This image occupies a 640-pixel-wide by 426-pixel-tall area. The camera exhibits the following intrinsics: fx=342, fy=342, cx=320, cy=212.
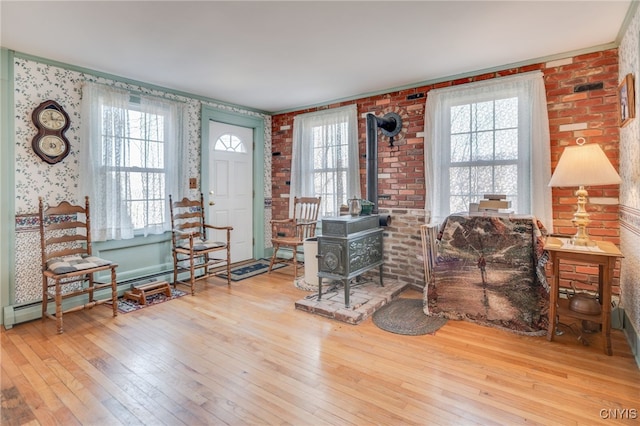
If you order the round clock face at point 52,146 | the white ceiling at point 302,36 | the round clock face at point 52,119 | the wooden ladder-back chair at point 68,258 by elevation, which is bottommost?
the wooden ladder-back chair at point 68,258

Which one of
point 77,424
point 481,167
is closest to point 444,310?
point 481,167

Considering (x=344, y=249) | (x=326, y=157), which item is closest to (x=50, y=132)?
(x=344, y=249)

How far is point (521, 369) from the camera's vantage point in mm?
2164

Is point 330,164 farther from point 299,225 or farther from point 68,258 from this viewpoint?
point 68,258

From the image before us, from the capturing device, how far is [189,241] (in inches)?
149

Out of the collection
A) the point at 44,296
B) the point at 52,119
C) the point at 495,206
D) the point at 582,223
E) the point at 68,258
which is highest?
the point at 52,119

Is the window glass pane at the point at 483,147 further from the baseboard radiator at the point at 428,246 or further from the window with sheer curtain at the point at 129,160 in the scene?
the window with sheer curtain at the point at 129,160

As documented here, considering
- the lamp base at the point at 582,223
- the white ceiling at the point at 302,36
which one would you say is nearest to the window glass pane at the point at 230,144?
the white ceiling at the point at 302,36

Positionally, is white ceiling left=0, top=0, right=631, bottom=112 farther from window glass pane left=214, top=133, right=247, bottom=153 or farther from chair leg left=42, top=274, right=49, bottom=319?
chair leg left=42, top=274, right=49, bottom=319

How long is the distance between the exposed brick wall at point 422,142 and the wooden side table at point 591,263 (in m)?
0.70

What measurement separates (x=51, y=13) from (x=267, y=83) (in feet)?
6.68

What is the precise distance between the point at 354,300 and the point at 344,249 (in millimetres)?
558

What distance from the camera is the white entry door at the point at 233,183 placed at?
187 inches

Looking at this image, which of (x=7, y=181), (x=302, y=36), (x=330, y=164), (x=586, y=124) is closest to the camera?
(x=302, y=36)
